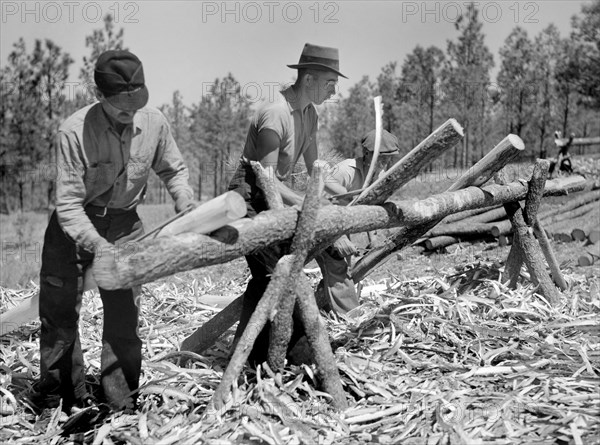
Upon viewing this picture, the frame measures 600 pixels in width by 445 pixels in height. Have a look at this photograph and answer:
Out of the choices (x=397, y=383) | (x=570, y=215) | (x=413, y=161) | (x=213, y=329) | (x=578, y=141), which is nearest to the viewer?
(x=397, y=383)

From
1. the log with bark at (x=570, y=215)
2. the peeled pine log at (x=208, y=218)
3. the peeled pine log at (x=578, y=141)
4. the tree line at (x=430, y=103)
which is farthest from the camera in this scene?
the tree line at (x=430, y=103)

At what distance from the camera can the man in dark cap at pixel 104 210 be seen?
→ 3600 mm

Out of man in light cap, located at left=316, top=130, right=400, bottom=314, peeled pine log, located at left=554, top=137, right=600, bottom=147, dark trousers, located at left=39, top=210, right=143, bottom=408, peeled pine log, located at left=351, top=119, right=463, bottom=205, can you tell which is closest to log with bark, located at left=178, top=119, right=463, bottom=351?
peeled pine log, located at left=351, top=119, right=463, bottom=205

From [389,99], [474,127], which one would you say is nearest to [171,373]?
[474,127]

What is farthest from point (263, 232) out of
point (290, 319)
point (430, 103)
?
point (430, 103)

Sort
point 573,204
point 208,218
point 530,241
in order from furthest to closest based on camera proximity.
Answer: point 573,204
point 530,241
point 208,218

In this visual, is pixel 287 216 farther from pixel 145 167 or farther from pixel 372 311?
pixel 372 311

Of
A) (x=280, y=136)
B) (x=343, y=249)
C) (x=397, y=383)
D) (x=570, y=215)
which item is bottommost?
(x=570, y=215)

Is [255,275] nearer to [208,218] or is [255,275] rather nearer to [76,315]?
[208,218]

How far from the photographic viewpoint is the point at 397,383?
414cm

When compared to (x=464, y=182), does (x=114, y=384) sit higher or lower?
lower

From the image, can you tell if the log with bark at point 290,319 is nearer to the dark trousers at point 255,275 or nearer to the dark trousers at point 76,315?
the dark trousers at point 255,275

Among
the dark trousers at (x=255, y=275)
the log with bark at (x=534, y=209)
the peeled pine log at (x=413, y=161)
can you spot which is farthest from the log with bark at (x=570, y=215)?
the dark trousers at (x=255, y=275)

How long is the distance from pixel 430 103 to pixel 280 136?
2766 cm
